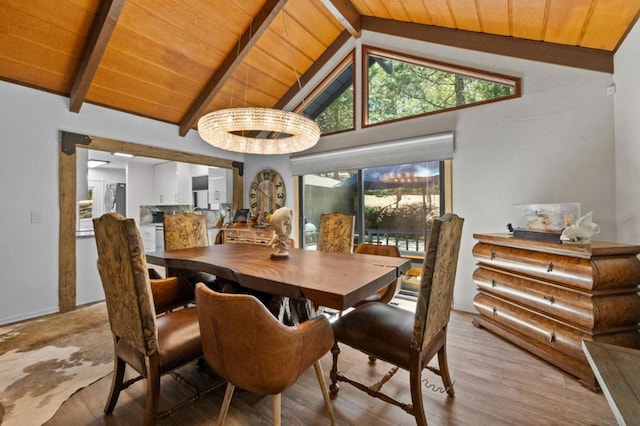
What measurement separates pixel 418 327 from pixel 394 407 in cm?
67

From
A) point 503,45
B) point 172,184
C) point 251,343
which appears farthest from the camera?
point 172,184

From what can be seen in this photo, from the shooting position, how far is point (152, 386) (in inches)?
50.5

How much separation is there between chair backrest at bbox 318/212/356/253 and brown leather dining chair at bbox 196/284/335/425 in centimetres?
171

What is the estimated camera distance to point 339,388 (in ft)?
5.82

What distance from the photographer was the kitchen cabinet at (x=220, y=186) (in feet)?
17.6

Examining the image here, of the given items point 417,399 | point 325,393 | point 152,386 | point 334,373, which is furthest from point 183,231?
point 417,399

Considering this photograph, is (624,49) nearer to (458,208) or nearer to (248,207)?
(458,208)

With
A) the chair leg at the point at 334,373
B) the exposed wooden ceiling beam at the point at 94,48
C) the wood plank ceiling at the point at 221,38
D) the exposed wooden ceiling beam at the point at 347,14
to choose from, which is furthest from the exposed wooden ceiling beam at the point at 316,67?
the chair leg at the point at 334,373

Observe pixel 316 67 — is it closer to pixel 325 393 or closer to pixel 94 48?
pixel 94 48

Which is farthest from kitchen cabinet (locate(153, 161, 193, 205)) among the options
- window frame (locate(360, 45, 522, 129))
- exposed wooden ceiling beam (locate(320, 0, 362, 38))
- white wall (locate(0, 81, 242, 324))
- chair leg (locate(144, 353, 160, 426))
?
chair leg (locate(144, 353, 160, 426))

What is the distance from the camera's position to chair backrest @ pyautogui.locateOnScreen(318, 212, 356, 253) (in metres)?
2.89

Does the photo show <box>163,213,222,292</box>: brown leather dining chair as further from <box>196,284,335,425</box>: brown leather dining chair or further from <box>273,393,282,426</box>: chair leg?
<box>273,393,282,426</box>: chair leg

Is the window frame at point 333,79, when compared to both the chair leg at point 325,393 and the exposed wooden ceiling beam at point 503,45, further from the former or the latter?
the chair leg at point 325,393

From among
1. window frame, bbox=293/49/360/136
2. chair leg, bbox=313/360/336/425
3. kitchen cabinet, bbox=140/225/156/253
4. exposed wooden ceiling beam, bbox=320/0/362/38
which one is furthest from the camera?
kitchen cabinet, bbox=140/225/156/253
